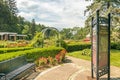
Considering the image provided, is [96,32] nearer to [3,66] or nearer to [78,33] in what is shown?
[3,66]

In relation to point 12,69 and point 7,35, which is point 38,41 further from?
point 7,35

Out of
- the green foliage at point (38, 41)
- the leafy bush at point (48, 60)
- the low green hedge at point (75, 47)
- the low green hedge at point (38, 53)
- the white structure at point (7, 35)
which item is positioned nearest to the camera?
the low green hedge at point (38, 53)

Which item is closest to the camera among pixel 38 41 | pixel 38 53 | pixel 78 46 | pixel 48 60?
pixel 38 53

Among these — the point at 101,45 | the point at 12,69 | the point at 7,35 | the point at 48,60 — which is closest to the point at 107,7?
the point at 48,60

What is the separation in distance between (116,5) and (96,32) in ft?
74.2

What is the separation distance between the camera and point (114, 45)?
105 feet

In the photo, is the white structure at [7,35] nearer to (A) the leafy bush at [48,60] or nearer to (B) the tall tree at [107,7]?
(B) the tall tree at [107,7]

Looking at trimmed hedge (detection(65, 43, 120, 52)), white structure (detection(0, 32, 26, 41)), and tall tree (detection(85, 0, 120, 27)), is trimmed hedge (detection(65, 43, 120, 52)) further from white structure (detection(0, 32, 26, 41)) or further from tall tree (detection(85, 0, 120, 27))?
white structure (detection(0, 32, 26, 41))

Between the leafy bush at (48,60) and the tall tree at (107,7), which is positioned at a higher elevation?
the tall tree at (107,7)

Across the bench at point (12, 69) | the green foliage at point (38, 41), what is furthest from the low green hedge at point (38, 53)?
the green foliage at point (38, 41)

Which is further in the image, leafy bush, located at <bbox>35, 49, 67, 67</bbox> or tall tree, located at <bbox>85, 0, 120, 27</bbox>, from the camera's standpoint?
tall tree, located at <bbox>85, 0, 120, 27</bbox>

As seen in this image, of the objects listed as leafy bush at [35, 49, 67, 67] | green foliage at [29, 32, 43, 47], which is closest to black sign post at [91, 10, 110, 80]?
leafy bush at [35, 49, 67, 67]

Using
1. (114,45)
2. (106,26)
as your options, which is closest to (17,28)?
(114,45)

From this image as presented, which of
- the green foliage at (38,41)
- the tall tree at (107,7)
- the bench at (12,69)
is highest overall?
the tall tree at (107,7)
